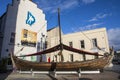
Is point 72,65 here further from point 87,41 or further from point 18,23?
point 18,23

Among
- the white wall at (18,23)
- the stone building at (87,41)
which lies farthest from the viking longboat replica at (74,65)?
the white wall at (18,23)

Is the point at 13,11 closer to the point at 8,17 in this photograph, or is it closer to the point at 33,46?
the point at 8,17

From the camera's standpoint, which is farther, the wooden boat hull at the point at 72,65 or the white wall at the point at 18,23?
the white wall at the point at 18,23

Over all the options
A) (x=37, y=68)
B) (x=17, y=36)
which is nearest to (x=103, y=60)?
(x=37, y=68)

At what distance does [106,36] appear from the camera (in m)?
23.7

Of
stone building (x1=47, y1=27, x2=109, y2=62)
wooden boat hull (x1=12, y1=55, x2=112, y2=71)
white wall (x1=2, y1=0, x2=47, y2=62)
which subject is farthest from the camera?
stone building (x1=47, y1=27, x2=109, y2=62)

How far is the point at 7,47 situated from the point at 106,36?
61.1 feet

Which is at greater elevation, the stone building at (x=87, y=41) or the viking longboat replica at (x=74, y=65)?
the stone building at (x=87, y=41)

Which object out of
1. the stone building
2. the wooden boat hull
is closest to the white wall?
the stone building

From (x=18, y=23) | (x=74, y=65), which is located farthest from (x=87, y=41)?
(x=18, y=23)

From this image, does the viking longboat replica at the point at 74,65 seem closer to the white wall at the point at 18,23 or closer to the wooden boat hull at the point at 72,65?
the wooden boat hull at the point at 72,65

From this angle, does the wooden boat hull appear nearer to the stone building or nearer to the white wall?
the stone building

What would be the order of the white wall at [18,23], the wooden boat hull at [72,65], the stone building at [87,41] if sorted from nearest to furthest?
the wooden boat hull at [72,65]
the white wall at [18,23]
the stone building at [87,41]

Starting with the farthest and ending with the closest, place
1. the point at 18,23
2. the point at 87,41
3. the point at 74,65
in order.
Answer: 1. the point at 87,41
2. the point at 18,23
3. the point at 74,65
